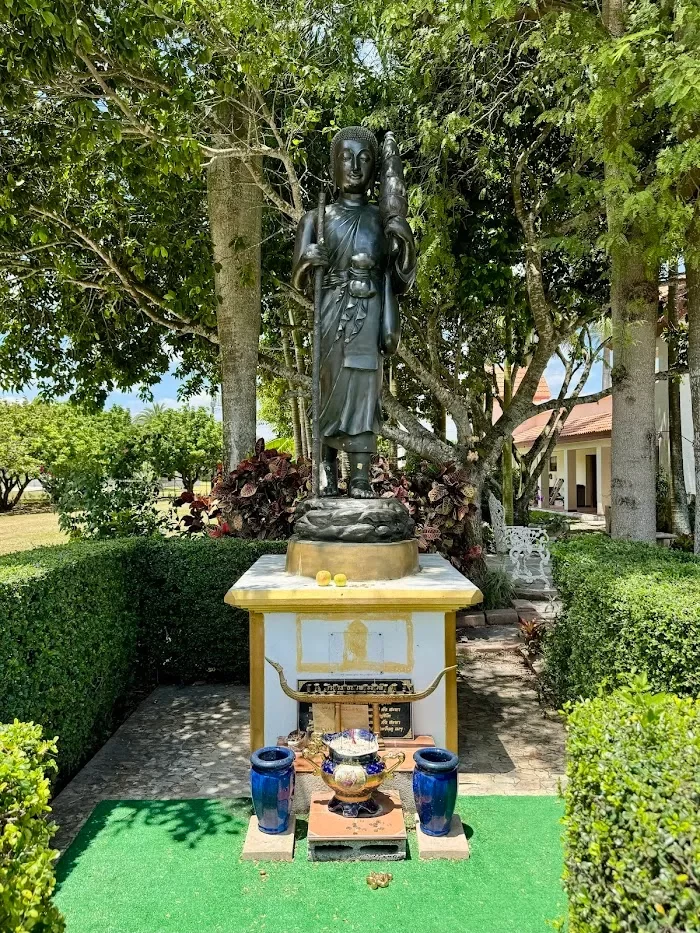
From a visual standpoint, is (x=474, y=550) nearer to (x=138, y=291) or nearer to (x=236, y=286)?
(x=236, y=286)

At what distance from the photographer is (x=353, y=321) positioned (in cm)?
447

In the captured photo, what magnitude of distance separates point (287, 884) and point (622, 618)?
87.1 inches

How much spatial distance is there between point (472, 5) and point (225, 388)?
16.2 ft

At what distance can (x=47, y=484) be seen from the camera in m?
8.23

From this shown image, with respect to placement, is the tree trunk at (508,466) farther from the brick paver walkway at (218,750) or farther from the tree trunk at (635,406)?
the brick paver walkway at (218,750)

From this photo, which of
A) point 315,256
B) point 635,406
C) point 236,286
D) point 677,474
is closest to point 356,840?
point 315,256

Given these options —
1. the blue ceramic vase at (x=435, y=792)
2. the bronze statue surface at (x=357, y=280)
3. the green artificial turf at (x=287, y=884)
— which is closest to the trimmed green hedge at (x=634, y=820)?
the green artificial turf at (x=287, y=884)

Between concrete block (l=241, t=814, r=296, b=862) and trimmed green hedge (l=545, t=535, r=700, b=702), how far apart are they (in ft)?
5.74

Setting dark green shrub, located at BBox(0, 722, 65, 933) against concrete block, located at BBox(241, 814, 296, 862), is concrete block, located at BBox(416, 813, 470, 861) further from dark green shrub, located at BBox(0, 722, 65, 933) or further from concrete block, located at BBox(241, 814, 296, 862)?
dark green shrub, located at BBox(0, 722, 65, 933)

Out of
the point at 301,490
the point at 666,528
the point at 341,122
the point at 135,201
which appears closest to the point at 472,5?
the point at 341,122

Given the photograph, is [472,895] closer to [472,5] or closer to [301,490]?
[301,490]

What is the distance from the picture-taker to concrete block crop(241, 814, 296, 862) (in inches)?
126

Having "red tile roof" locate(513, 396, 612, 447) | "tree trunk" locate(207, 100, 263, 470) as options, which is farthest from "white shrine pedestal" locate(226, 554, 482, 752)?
"red tile roof" locate(513, 396, 612, 447)

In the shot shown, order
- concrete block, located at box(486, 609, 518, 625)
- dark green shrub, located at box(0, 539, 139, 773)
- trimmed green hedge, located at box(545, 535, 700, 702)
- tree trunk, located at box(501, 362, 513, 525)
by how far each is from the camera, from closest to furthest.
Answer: trimmed green hedge, located at box(545, 535, 700, 702) → dark green shrub, located at box(0, 539, 139, 773) → concrete block, located at box(486, 609, 518, 625) → tree trunk, located at box(501, 362, 513, 525)
